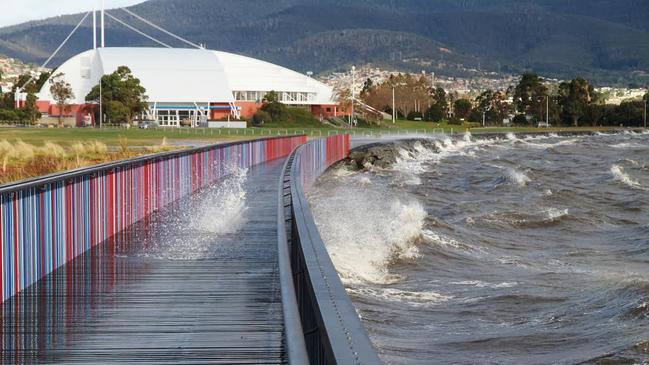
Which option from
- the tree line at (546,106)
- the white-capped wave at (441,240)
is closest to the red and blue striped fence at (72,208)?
the white-capped wave at (441,240)

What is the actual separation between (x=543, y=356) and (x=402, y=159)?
55.2 meters

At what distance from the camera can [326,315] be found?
20.6ft

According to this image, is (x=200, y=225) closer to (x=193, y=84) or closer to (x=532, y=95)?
(x=193, y=84)

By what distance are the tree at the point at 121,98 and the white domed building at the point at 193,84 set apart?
16.2m

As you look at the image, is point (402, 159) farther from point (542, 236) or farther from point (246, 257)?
point (246, 257)

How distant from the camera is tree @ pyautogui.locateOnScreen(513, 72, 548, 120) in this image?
626ft

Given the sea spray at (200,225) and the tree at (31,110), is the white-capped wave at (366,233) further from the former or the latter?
the tree at (31,110)

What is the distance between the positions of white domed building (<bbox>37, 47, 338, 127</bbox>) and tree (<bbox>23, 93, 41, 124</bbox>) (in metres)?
4.64

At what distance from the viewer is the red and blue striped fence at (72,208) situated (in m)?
11.8

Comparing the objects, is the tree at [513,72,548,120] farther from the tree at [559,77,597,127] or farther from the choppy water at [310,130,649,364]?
the choppy water at [310,130,649,364]

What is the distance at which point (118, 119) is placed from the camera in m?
132

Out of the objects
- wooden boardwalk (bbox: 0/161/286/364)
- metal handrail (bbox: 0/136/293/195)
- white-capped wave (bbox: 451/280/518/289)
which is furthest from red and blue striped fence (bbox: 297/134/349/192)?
wooden boardwalk (bbox: 0/161/286/364)

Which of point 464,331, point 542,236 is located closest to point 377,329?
point 464,331

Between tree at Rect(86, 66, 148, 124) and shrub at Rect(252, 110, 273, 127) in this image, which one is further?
shrub at Rect(252, 110, 273, 127)
